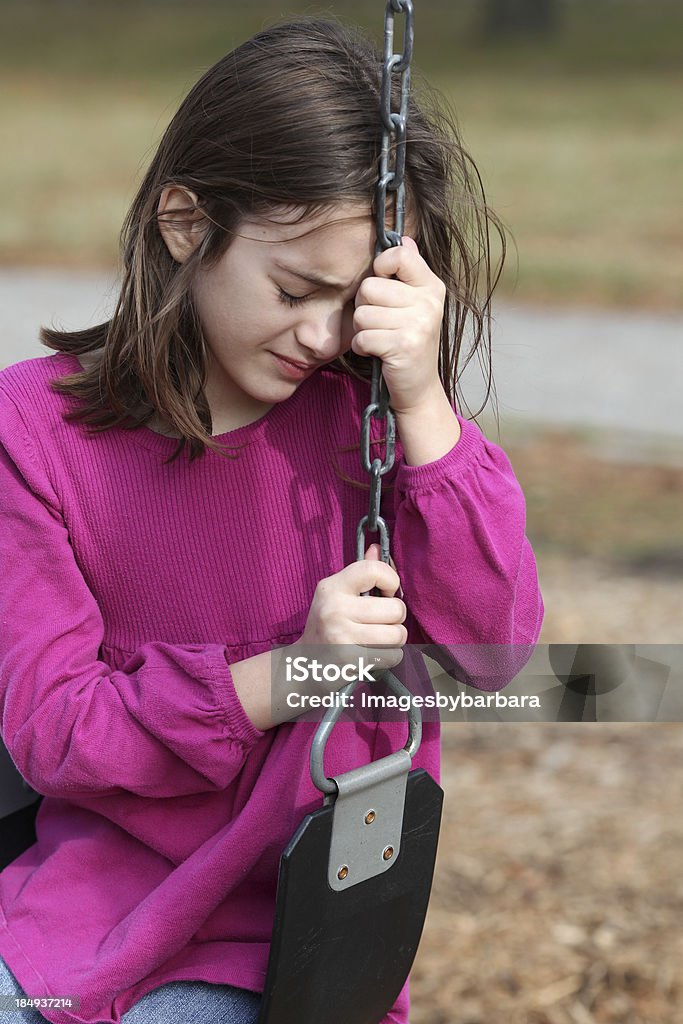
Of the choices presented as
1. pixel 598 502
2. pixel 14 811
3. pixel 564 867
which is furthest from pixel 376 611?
pixel 598 502

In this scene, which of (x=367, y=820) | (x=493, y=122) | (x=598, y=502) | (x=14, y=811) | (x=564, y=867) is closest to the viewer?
(x=367, y=820)

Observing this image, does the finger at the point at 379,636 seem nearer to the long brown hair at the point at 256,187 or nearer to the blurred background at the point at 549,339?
the long brown hair at the point at 256,187

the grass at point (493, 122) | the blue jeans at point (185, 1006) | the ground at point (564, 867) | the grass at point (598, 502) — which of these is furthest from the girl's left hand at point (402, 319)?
the grass at point (493, 122)

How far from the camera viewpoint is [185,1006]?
1235 millimetres

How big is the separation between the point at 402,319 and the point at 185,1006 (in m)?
0.65

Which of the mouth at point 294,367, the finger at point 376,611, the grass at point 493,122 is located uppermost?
the mouth at point 294,367

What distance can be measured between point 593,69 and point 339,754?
12879 millimetres

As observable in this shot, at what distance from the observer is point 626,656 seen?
2.82m

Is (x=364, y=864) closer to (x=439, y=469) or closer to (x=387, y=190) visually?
(x=439, y=469)

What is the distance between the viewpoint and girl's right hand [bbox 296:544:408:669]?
3.78 ft

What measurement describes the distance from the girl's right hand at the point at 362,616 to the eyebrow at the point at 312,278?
25cm

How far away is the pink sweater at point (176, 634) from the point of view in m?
1.22

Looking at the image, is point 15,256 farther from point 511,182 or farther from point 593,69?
point 593,69

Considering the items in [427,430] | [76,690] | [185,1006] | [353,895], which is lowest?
[185,1006]
